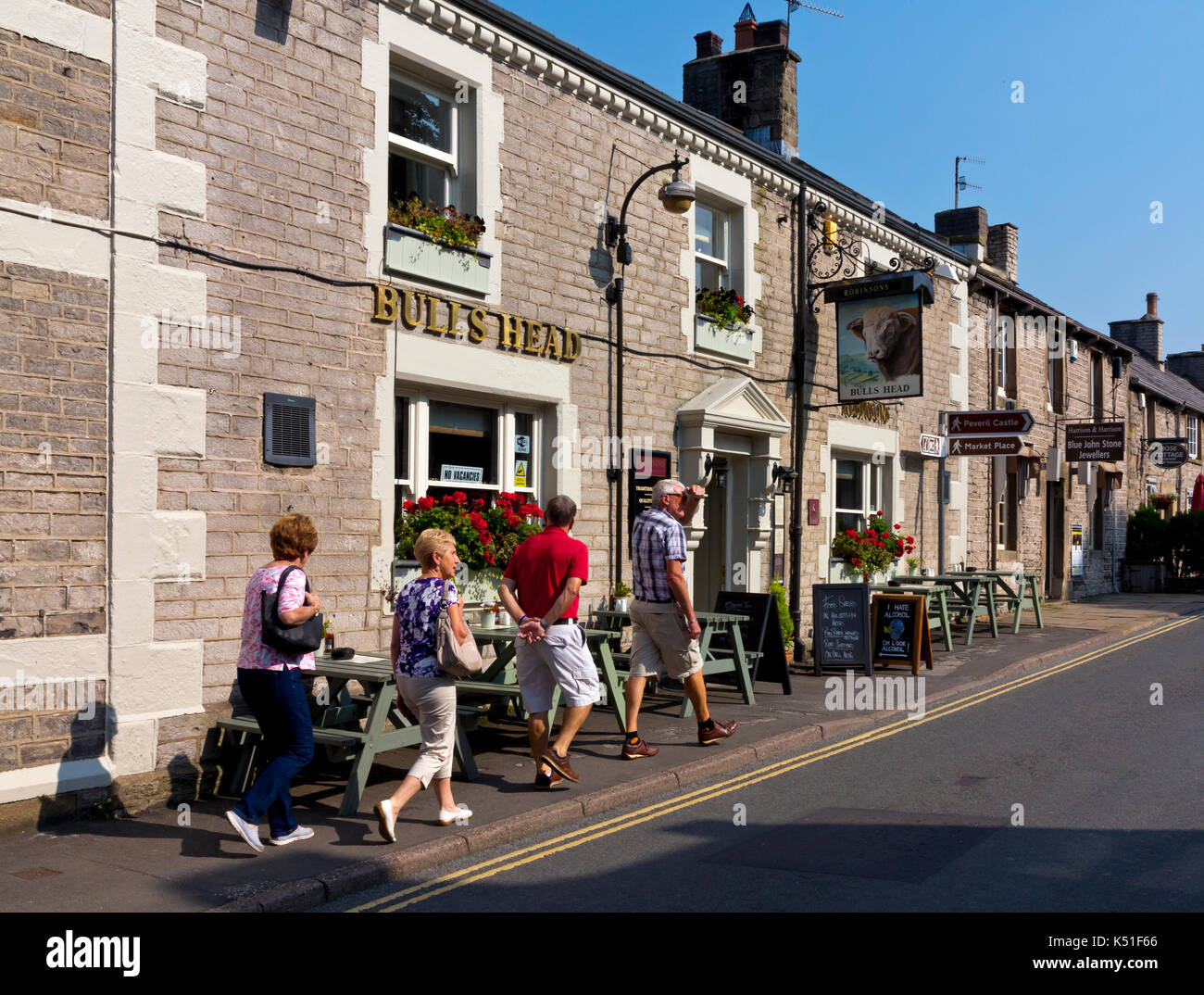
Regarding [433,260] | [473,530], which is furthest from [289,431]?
[433,260]

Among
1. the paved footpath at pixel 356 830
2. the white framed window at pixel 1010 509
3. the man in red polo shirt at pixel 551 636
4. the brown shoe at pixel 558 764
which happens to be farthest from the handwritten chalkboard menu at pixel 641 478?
the white framed window at pixel 1010 509

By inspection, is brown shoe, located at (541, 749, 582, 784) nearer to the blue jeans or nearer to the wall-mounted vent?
the blue jeans

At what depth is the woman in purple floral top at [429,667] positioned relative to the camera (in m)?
6.03

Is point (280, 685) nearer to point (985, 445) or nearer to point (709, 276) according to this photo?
point (709, 276)

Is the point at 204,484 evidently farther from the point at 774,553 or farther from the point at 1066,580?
the point at 1066,580

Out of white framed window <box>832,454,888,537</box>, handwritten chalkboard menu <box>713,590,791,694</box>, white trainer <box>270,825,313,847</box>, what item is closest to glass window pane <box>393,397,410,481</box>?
white trainer <box>270,825,313,847</box>

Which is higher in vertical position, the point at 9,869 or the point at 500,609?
the point at 500,609

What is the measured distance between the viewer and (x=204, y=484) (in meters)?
7.24

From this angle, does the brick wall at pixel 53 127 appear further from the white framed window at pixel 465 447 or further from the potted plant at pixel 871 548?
the potted plant at pixel 871 548

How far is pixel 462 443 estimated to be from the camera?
969 centimetres

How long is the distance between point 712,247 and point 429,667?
8651 mm

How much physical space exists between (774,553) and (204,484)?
8.12m

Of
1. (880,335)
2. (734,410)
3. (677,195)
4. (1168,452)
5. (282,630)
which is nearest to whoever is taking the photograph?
(282,630)
